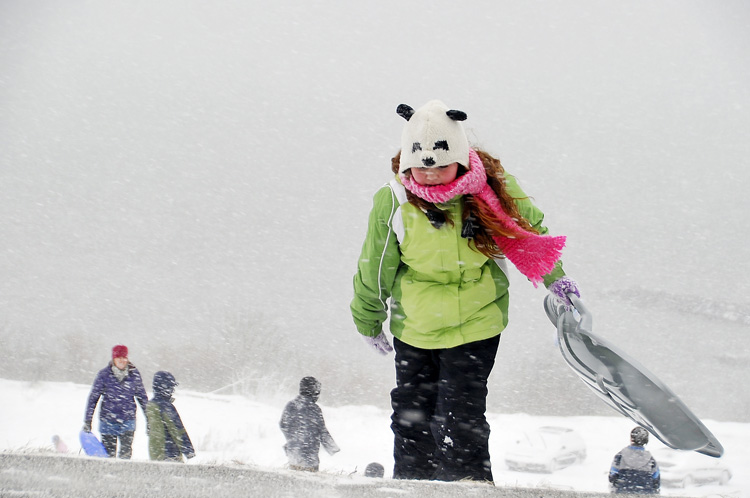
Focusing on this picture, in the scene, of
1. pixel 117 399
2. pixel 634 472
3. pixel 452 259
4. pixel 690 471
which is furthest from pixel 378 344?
pixel 690 471

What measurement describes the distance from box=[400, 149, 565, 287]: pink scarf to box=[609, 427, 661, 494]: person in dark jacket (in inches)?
87.5

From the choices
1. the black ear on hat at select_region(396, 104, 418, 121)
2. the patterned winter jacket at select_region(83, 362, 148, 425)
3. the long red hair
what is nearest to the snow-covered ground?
the patterned winter jacket at select_region(83, 362, 148, 425)

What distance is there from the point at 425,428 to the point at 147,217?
3456 inches

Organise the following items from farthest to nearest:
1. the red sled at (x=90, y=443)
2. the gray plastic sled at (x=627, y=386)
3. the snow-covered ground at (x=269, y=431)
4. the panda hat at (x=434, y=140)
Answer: the snow-covered ground at (x=269, y=431) → the red sled at (x=90, y=443) → the panda hat at (x=434, y=140) → the gray plastic sled at (x=627, y=386)

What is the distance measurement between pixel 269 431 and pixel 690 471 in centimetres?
920

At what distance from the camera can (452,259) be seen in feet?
7.52

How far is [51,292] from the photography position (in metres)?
60.3

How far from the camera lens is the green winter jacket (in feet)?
7.56

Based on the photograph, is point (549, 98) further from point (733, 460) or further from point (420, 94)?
point (733, 460)

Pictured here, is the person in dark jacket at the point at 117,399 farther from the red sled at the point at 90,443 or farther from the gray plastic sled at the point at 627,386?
the gray plastic sled at the point at 627,386

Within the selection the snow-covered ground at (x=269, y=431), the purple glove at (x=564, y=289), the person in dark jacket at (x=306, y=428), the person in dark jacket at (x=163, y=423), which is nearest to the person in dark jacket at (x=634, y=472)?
the person in dark jacket at (x=306, y=428)

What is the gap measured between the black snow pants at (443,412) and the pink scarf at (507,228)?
0.31 meters

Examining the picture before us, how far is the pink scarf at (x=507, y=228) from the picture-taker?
7.30 ft

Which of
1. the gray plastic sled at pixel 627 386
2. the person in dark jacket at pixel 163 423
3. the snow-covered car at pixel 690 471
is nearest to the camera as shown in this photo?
the gray plastic sled at pixel 627 386
